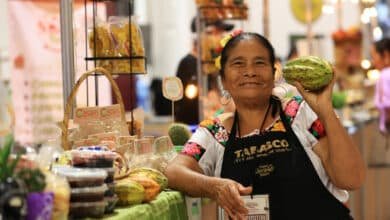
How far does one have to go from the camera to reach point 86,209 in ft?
9.46

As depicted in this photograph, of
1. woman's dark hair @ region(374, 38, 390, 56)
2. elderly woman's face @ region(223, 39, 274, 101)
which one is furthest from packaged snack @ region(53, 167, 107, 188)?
woman's dark hair @ region(374, 38, 390, 56)

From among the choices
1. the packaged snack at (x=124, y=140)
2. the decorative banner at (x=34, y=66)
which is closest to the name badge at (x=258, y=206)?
the packaged snack at (x=124, y=140)

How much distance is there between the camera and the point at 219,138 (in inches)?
157

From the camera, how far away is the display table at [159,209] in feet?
10.2

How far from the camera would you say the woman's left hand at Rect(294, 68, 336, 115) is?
3.72 metres

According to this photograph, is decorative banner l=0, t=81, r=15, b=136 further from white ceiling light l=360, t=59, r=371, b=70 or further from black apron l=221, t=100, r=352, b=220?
white ceiling light l=360, t=59, r=371, b=70

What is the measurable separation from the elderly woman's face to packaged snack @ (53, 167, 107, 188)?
1.14 m

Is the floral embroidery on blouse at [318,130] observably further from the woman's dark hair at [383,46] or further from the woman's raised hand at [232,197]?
the woman's dark hair at [383,46]

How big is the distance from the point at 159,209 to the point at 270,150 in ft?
2.06

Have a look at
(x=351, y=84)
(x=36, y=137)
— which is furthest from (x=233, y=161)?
(x=351, y=84)

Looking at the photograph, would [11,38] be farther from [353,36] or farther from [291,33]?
[291,33]

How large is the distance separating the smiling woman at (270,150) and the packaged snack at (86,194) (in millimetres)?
808

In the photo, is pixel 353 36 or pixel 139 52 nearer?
pixel 139 52

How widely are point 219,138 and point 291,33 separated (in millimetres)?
12901
